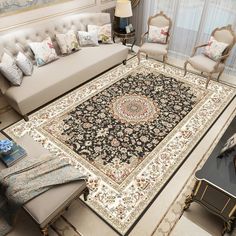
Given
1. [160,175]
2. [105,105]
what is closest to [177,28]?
[105,105]

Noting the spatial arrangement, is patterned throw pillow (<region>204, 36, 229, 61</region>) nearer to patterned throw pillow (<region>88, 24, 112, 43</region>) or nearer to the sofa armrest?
patterned throw pillow (<region>88, 24, 112, 43</region>)

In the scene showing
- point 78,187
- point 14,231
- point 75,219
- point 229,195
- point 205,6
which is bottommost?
point 75,219

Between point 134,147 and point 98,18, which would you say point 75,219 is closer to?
point 134,147

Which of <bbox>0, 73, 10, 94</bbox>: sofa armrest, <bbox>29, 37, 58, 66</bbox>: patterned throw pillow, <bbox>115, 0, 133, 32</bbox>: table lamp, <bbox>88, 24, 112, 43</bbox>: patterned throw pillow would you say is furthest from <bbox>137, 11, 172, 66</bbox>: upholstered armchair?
<bbox>0, 73, 10, 94</bbox>: sofa armrest

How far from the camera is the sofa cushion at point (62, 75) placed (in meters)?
3.47

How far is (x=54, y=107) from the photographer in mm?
3855

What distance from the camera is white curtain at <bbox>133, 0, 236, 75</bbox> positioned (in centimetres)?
452

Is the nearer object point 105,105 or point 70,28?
point 105,105

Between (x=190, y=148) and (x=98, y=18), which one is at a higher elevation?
(x=98, y=18)

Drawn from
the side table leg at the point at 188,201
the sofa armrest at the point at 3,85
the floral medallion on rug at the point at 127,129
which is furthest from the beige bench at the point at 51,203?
the sofa armrest at the point at 3,85

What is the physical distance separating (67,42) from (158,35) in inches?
75.3

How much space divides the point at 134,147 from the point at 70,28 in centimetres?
281

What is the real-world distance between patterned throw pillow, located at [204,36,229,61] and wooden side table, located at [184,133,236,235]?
8.30 feet

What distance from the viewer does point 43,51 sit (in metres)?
3.96
